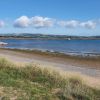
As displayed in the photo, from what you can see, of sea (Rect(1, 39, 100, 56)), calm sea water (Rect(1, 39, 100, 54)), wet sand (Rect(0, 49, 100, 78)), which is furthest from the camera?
calm sea water (Rect(1, 39, 100, 54))

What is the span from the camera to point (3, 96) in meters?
7.82

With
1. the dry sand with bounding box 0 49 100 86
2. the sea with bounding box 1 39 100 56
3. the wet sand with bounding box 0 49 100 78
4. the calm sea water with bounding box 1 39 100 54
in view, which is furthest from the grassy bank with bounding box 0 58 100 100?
the calm sea water with bounding box 1 39 100 54

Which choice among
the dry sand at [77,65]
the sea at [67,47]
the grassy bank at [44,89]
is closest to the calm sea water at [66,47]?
the sea at [67,47]

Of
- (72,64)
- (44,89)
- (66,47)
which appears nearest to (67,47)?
(66,47)

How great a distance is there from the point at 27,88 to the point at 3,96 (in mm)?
1214

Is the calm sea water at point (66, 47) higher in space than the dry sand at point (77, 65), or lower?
lower

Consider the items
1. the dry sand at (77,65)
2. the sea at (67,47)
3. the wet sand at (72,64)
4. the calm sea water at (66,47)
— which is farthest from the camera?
the calm sea water at (66,47)

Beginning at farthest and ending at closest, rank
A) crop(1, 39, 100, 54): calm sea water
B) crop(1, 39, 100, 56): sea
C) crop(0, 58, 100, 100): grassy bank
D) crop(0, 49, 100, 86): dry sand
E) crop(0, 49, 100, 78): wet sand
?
crop(1, 39, 100, 54): calm sea water < crop(1, 39, 100, 56): sea < crop(0, 49, 100, 78): wet sand < crop(0, 49, 100, 86): dry sand < crop(0, 58, 100, 100): grassy bank

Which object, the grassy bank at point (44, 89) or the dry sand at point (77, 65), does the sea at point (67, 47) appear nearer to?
the dry sand at point (77, 65)

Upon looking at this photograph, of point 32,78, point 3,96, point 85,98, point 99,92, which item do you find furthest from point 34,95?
point 32,78

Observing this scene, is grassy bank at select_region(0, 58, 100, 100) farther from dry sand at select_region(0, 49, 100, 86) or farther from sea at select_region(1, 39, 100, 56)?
sea at select_region(1, 39, 100, 56)

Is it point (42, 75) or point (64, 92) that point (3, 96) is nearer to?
point (64, 92)

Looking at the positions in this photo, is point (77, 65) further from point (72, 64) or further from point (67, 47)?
point (67, 47)

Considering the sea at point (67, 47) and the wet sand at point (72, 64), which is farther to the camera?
the sea at point (67, 47)
